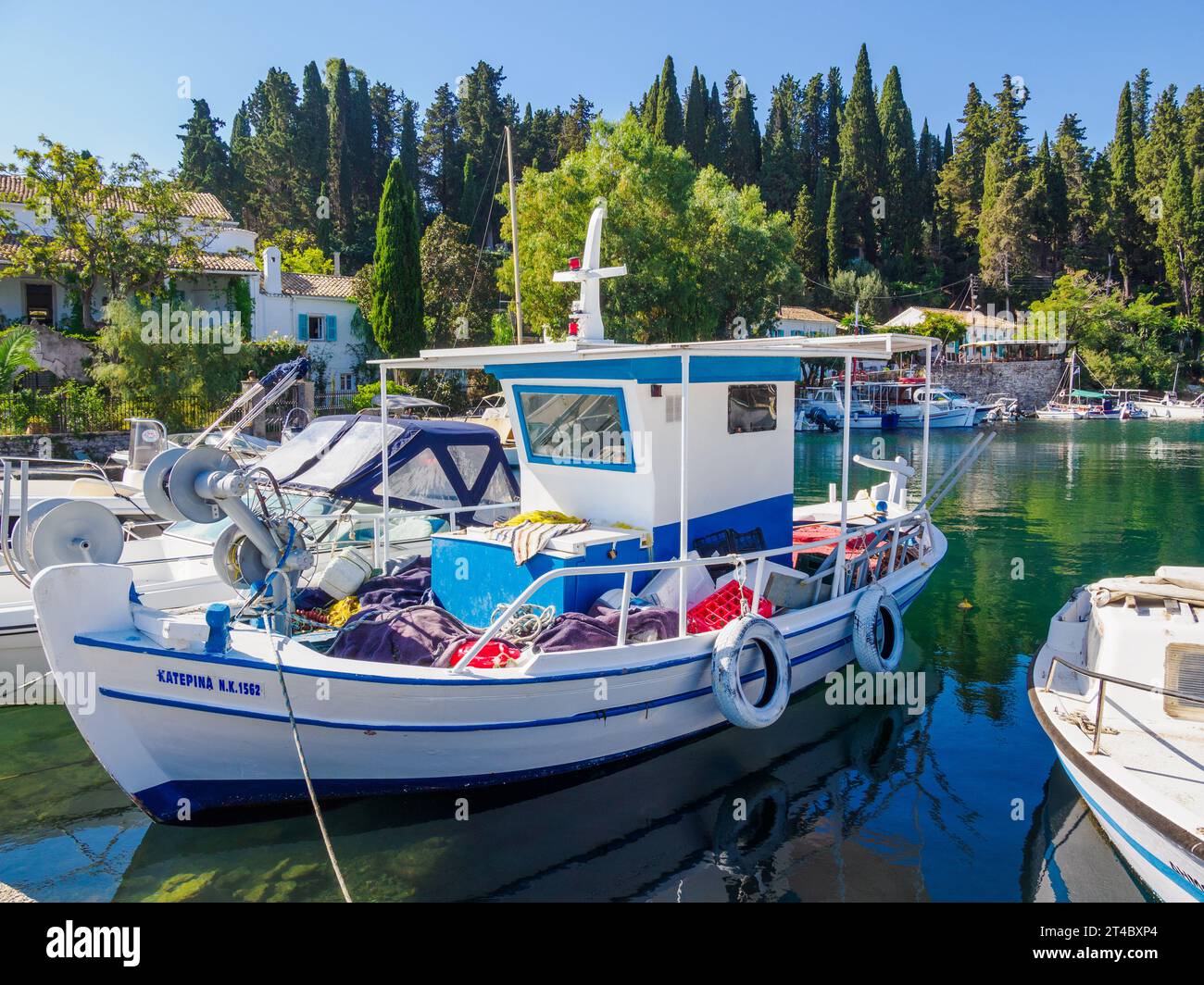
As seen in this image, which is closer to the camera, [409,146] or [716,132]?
[409,146]

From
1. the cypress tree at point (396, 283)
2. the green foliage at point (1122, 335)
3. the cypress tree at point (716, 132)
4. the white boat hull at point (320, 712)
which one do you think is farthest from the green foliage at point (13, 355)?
the green foliage at point (1122, 335)

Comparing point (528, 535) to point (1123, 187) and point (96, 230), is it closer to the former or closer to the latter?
point (96, 230)

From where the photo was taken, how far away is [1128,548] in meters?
16.6

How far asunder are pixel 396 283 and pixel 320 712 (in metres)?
30.0

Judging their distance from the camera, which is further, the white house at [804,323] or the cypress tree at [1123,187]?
the cypress tree at [1123,187]

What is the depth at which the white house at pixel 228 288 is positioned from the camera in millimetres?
28344

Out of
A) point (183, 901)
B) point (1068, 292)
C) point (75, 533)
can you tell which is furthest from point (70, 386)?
point (1068, 292)

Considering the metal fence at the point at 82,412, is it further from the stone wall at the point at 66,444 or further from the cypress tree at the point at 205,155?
the cypress tree at the point at 205,155

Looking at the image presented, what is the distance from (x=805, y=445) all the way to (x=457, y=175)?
3337cm

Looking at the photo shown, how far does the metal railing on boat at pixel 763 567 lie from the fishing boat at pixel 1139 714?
1915 mm

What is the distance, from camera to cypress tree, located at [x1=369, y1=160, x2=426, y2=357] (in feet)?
112

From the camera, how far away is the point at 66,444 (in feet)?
72.0

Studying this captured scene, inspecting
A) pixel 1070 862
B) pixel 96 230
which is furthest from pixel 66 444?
pixel 1070 862

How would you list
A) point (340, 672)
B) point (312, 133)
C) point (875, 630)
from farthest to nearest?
point (312, 133) < point (875, 630) < point (340, 672)
